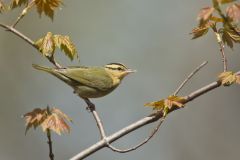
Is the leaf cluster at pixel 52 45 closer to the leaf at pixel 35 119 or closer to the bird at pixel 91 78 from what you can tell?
the leaf at pixel 35 119

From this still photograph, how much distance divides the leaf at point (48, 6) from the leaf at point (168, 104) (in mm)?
1068

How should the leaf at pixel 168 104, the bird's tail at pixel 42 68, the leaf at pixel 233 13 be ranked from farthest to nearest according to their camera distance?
the bird's tail at pixel 42 68
the leaf at pixel 168 104
the leaf at pixel 233 13

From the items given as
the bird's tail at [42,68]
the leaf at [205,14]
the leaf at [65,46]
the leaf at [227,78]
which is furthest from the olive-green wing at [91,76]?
the leaf at [205,14]

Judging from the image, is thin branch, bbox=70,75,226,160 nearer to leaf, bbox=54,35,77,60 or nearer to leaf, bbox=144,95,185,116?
leaf, bbox=144,95,185,116

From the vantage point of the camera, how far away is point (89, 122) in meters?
9.23

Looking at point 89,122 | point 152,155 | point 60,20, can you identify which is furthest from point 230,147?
point 60,20

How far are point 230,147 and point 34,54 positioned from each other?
11.5 feet

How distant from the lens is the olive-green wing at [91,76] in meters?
5.29

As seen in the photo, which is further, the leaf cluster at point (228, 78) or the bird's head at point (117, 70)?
the bird's head at point (117, 70)

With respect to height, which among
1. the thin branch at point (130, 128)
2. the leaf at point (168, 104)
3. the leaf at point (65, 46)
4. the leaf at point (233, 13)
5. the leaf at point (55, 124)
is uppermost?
the leaf at point (65, 46)

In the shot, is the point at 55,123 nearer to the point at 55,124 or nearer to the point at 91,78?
the point at 55,124

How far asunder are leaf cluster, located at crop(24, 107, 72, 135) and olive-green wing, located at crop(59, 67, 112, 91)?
139 cm

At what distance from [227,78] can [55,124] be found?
110cm

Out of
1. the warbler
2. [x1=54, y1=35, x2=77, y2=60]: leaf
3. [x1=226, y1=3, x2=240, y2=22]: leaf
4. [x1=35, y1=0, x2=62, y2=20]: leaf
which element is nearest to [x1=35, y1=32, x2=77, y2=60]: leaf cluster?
[x1=54, y1=35, x2=77, y2=60]: leaf
